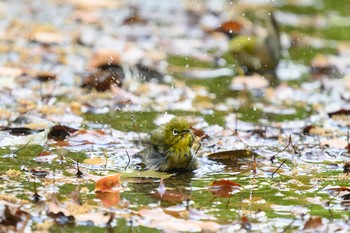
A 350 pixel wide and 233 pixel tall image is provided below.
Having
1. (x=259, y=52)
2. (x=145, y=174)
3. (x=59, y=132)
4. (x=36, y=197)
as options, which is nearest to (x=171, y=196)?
(x=145, y=174)

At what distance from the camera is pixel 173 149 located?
18.3 feet

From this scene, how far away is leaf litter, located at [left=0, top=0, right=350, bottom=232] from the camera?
4.59 m

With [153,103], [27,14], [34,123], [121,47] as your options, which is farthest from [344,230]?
Answer: [27,14]

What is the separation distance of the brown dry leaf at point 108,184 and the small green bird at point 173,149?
1.89ft

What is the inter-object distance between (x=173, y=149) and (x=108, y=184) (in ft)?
2.33

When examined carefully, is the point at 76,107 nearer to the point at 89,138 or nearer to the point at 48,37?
the point at 89,138

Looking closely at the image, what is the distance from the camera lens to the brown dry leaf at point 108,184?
16.3 feet

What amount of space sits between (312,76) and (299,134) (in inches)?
98.8

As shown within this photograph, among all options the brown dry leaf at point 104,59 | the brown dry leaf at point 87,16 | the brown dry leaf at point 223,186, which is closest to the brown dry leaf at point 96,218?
the brown dry leaf at point 223,186

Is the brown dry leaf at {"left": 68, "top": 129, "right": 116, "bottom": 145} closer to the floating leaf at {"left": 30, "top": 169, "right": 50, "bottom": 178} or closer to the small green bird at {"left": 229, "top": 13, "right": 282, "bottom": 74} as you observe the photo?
the floating leaf at {"left": 30, "top": 169, "right": 50, "bottom": 178}

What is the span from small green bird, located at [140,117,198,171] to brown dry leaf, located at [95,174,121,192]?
0.58m

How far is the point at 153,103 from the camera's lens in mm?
8078

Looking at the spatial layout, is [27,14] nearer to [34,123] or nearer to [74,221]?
[34,123]

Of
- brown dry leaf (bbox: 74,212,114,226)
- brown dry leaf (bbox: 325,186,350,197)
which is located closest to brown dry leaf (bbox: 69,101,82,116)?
brown dry leaf (bbox: 325,186,350,197)
